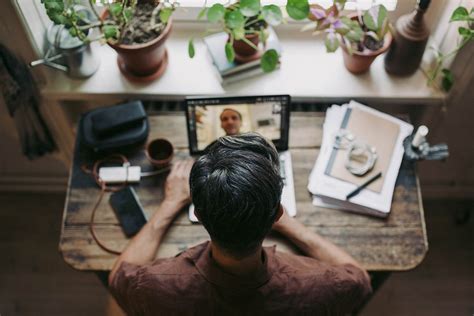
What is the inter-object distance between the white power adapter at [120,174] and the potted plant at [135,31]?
31 cm

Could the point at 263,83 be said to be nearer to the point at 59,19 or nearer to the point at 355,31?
the point at 355,31

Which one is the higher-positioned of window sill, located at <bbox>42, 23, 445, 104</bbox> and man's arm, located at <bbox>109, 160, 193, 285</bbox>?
window sill, located at <bbox>42, 23, 445, 104</bbox>

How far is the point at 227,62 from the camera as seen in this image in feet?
5.16

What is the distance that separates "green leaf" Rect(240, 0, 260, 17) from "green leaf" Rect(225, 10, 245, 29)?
21mm

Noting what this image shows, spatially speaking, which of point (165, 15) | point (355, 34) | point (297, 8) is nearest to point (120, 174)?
point (165, 15)

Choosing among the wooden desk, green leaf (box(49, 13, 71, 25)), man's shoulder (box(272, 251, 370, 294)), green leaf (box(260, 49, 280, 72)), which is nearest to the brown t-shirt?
man's shoulder (box(272, 251, 370, 294))

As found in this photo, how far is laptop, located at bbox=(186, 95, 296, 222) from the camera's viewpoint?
1403 millimetres

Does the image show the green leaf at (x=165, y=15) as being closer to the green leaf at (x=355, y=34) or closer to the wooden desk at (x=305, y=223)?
the wooden desk at (x=305, y=223)

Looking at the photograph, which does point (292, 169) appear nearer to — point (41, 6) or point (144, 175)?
point (144, 175)

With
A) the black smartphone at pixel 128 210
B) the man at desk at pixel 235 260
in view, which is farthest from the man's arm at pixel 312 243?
the black smartphone at pixel 128 210

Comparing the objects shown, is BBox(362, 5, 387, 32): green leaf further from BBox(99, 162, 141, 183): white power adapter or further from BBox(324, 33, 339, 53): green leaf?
BBox(99, 162, 141, 183): white power adapter

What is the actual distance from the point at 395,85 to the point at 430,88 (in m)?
0.11

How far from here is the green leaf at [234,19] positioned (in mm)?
1325

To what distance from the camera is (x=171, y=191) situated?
4.67 ft
